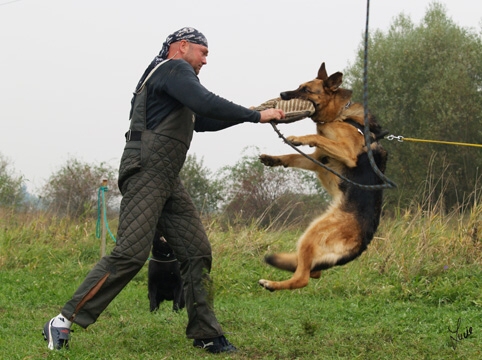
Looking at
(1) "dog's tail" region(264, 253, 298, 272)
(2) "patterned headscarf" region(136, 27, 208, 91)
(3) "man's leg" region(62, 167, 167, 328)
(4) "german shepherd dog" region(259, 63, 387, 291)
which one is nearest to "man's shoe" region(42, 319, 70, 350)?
(3) "man's leg" region(62, 167, 167, 328)

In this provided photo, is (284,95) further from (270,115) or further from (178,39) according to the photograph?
(178,39)

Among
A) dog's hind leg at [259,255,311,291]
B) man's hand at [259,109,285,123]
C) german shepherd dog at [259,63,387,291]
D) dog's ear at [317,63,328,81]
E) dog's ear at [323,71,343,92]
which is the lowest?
dog's hind leg at [259,255,311,291]

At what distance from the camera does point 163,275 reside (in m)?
6.27

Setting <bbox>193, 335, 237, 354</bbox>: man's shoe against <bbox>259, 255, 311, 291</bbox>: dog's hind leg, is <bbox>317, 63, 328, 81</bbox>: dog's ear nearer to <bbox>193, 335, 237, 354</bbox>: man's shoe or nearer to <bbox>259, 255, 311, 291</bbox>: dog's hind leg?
<bbox>259, 255, 311, 291</bbox>: dog's hind leg

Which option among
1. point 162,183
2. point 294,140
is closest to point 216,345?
point 162,183

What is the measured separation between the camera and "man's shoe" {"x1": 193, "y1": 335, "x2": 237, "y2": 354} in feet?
15.0

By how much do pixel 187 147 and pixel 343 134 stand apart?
1159 mm

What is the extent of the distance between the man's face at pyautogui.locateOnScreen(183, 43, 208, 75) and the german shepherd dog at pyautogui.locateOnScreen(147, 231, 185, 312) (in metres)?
2.16

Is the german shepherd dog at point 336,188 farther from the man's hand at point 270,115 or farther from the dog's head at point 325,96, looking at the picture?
the man's hand at point 270,115

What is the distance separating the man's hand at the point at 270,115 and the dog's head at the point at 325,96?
2.15 feet

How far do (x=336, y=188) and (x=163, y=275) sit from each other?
2331 mm

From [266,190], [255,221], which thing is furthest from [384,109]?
[255,221]

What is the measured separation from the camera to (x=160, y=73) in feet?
14.1

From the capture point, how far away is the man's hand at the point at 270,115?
4227mm
